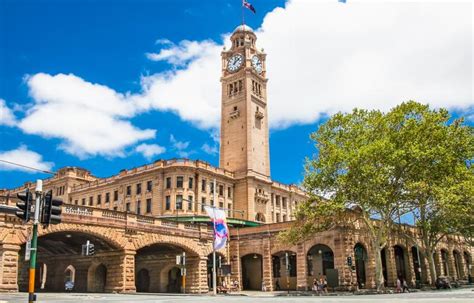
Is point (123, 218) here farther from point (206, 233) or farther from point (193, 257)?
point (206, 233)

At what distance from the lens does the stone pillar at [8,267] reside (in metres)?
29.5

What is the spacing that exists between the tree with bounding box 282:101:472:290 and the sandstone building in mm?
4071

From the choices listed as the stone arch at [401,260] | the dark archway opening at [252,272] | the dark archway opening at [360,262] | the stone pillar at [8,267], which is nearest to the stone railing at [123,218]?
the stone pillar at [8,267]

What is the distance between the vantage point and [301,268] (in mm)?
44844

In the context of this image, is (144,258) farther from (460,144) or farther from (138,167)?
(460,144)

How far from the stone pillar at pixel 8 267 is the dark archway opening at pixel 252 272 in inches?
1073

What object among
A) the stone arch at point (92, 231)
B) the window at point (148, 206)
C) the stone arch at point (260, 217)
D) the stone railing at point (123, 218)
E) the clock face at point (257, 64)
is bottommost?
the stone arch at point (92, 231)

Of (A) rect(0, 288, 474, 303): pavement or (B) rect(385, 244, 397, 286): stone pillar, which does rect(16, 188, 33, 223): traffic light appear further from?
(B) rect(385, 244, 397, 286): stone pillar

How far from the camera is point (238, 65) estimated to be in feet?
267

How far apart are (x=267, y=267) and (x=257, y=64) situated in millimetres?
45060

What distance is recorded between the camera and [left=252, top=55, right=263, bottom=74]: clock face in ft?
268

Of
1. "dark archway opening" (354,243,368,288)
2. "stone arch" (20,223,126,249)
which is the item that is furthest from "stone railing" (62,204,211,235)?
"dark archway opening" (354,243,368,288)

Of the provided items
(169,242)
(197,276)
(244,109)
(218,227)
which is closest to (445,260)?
(197,276)

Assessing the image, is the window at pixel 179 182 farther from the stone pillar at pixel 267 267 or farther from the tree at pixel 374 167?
the tree at pixel 374 167
